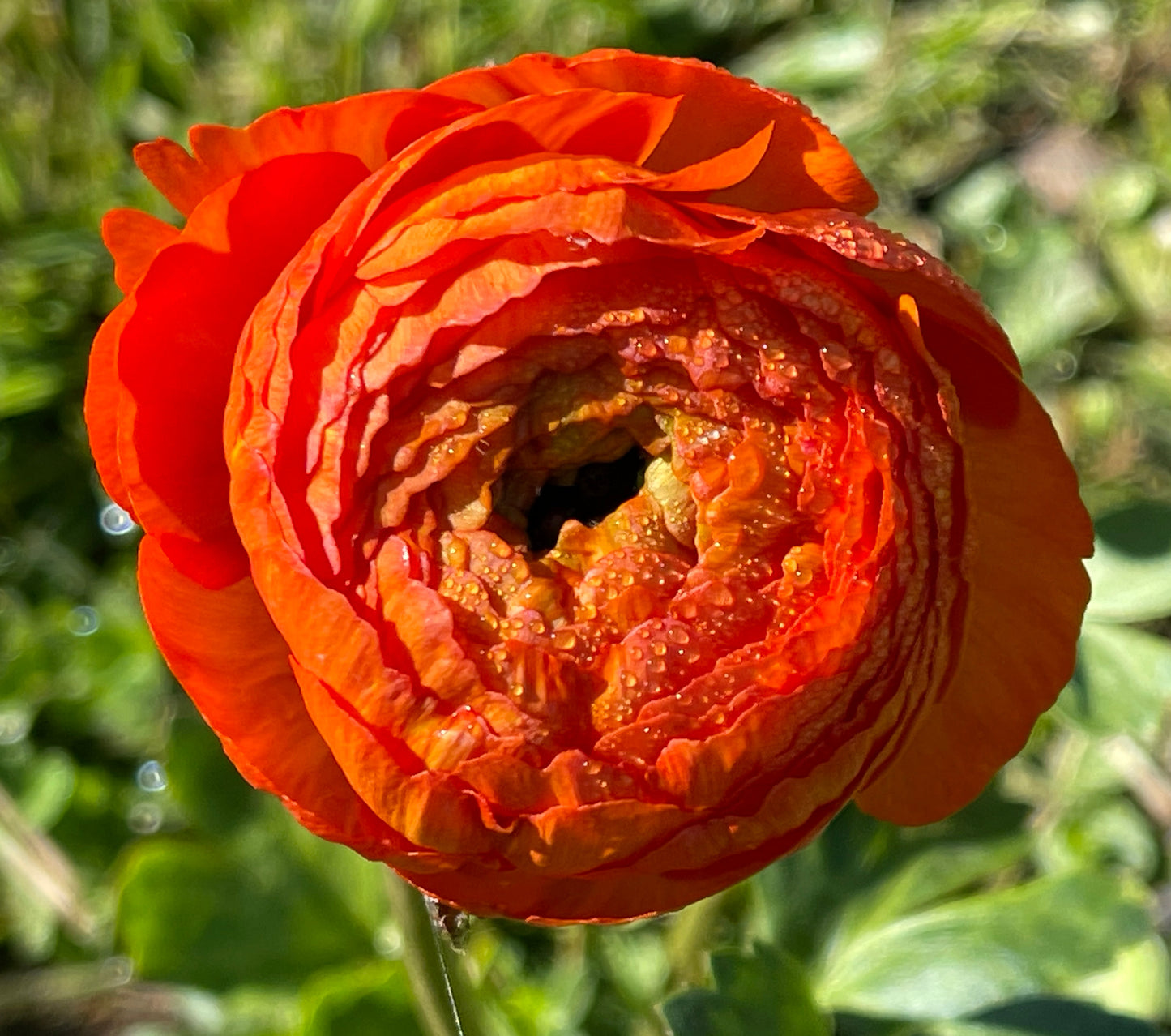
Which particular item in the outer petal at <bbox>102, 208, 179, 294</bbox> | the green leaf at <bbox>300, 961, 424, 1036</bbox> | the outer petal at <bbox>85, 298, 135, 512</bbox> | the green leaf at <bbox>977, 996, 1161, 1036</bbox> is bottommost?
the green leaf at <bbox>977, 996, 1161, 1036</bbox>

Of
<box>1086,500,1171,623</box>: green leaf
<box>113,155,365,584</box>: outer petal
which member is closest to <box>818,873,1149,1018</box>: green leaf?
<box>1086,500,1171,623</box>: green leaf

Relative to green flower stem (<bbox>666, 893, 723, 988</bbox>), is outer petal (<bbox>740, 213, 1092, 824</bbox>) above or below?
above

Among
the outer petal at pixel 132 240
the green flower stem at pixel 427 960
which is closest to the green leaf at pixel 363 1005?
the green flower stem at pixel 427 960

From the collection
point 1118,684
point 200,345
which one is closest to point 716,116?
point 200,345

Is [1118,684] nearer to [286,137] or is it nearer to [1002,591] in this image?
[1002,591]

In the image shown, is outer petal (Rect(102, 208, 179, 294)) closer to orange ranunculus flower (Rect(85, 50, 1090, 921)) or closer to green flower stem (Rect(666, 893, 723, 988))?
orange ranunculus flower (Rect(85, 50, 1090, 921))

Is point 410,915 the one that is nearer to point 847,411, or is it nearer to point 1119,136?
point 847,411
